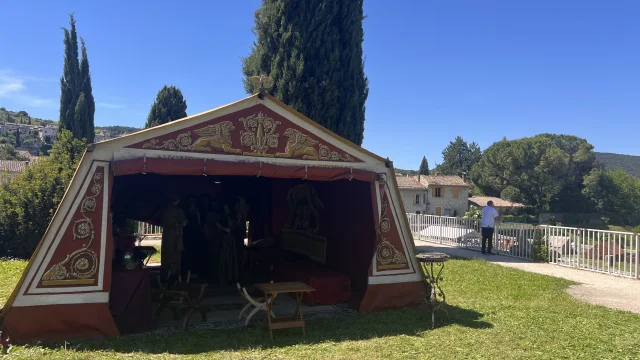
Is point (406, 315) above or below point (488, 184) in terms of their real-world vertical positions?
below

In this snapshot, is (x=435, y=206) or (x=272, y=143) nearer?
(x=272, y=143)

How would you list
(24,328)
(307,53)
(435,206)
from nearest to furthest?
(24,328), (307,53), (435,206)

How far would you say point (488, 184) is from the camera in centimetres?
5534

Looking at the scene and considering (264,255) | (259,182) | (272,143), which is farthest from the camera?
(259,182)

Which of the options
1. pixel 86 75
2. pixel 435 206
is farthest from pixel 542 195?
pixel 86 75

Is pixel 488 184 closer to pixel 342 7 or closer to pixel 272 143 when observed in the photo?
pixel 342 7

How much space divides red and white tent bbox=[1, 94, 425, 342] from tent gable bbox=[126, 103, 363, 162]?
0.01 m

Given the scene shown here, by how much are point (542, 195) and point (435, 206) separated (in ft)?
42.1

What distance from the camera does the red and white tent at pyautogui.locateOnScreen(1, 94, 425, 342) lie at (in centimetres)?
493

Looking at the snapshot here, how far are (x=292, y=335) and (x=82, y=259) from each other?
105 inches

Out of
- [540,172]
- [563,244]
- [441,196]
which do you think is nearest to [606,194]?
[540,172]

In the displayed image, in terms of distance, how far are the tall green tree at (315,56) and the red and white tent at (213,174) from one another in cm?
809

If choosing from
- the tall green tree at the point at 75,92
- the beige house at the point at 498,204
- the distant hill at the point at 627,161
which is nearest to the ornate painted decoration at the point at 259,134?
the tall green tree at the point at 75,92

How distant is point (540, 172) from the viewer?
4962cm
